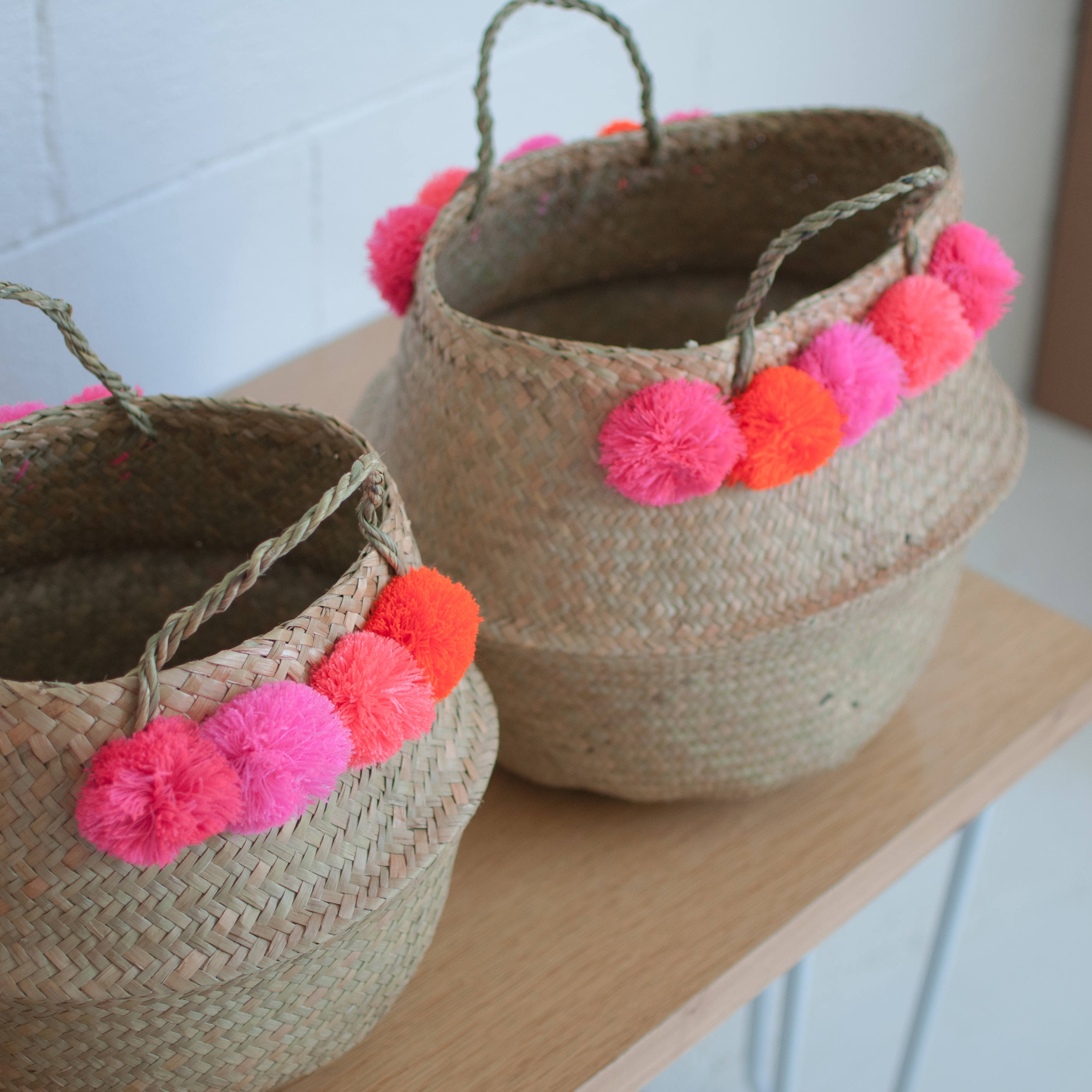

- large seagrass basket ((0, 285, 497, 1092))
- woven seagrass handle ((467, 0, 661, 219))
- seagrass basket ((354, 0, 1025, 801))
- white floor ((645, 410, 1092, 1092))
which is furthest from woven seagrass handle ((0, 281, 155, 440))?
white floor ((645, 410, 1092, 1092))

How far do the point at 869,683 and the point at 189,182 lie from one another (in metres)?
0.68

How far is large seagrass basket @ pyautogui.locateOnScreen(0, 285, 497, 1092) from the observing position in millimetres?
478

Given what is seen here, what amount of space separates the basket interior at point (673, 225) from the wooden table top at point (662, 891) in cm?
33

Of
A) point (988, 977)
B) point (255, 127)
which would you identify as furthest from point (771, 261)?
point (988, 977)

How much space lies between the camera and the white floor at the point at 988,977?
128 cm

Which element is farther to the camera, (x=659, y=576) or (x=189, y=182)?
(x=189, y=182)

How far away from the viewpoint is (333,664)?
19.9 inches

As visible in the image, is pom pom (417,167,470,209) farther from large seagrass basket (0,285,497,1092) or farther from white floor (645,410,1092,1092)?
white floor (645,410,1092,1092)

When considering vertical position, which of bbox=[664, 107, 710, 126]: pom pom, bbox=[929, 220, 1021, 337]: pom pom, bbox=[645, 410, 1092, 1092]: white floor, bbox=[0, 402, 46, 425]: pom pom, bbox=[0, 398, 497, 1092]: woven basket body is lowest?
bbox=[645, 410, 1092, 1092]: white floor

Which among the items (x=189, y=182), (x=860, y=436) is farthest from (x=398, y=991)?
(x=189, y=182)

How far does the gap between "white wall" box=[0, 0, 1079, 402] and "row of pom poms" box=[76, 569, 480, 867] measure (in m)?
0.53

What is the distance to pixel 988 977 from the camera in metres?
1.37

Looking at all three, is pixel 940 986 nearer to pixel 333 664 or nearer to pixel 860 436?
pixel 860 436

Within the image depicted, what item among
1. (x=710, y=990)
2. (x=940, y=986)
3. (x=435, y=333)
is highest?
(x=435, y=333)
